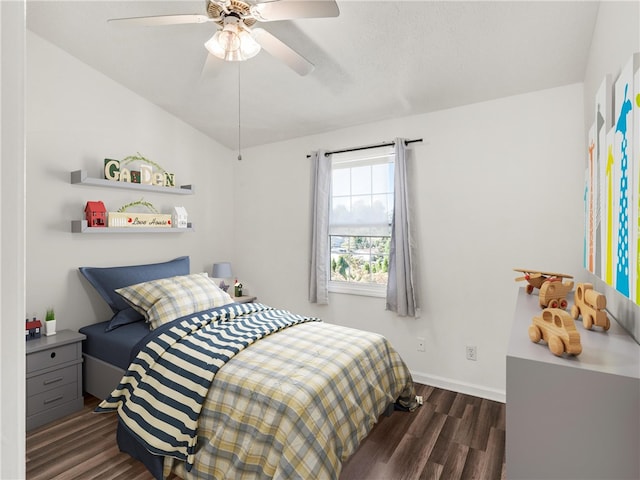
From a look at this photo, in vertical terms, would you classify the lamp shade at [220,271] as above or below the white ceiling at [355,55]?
below

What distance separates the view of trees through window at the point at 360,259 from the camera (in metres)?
3.50

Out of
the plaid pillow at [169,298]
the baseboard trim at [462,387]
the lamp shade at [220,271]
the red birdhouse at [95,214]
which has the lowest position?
the baseboard trim at [462,387]

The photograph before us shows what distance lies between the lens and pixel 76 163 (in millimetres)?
3010

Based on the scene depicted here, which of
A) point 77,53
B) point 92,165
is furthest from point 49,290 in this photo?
point 77,53

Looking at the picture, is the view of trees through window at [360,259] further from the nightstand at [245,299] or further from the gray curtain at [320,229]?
the nightstand at [245,299]

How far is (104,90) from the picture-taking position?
3164 millimetres

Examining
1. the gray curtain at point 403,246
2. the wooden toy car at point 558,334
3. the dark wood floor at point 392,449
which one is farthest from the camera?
the gray curtain at point 403,246

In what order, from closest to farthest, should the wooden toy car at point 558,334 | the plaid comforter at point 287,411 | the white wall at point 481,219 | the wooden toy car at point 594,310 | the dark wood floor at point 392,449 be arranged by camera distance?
the wooden toy car at point 558,334
the wooden toy car at point 594,310
the plaid comforter at point 287,411
the dark wood floor at point 392,449
the white wall at point 481,219

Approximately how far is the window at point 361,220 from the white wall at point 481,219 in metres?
0.16

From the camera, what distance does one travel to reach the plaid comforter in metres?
1.61

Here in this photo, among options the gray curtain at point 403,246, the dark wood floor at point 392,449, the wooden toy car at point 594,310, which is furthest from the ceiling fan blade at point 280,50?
the dark wood floor at point 392,449

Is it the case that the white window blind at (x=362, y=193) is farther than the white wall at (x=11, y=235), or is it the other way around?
the white window blind at (x=362, y=193)

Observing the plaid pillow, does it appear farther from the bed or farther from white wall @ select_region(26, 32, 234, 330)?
white wall @ select_region(26, 32, 234, 330)

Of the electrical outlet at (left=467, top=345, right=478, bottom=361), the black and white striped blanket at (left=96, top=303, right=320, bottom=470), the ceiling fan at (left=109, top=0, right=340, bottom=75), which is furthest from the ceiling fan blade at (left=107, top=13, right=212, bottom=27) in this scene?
the electrical outlet at (left=467, top=345, right=478, bottom=361)
